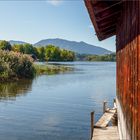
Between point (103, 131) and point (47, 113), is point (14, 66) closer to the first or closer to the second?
point (47, 113)

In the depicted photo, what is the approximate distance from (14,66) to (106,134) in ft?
196

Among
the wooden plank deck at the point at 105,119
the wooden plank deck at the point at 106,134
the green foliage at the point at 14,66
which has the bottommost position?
the wooden plank deck at the point at 106,134

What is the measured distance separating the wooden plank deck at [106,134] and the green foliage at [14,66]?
5137 cm

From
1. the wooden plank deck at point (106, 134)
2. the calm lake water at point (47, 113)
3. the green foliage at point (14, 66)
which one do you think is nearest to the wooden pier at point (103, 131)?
the wooden plank deck at point (106, 134)

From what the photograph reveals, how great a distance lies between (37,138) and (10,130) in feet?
11.7

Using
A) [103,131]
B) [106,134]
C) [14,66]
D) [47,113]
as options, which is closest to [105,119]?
[103,131]

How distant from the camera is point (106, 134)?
2312 cm

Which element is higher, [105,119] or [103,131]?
[105,119]

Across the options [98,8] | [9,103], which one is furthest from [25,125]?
[98,8]

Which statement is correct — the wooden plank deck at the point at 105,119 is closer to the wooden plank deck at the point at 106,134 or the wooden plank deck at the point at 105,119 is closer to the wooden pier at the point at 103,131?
the wooden pier at the point at 103,131

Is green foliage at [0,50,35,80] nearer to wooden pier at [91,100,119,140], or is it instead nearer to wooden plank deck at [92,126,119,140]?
wooden pier at [91,100,119,140]

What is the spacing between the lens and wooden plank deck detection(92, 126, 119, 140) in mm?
22038

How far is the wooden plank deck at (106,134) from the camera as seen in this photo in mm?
22038

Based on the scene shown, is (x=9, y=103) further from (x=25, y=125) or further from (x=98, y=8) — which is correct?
(x=98, y=8)
